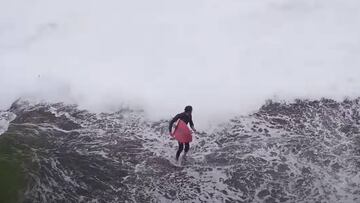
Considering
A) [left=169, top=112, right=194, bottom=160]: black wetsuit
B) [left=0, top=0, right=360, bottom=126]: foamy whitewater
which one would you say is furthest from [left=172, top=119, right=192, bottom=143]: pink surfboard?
[left=0, top=0, right=360, bottom=126]: foamy whitewater

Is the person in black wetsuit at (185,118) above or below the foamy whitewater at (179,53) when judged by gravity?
below

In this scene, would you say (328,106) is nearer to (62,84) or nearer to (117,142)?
(117,142)

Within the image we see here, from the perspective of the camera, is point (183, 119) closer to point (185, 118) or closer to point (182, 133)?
point (185, 118)

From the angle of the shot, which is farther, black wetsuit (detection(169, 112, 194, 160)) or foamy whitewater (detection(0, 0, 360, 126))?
foamy whitewater (detection(0, 0, 360, 126))

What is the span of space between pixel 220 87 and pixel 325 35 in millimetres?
4400

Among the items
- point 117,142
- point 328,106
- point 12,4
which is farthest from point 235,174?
point 12,4

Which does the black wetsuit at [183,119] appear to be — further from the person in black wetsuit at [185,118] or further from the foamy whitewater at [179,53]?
the foamy whitewater at [179,53]

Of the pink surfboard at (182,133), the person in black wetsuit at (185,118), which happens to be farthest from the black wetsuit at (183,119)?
the pink surfboard at (182,133)

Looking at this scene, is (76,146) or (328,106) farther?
(328,106)

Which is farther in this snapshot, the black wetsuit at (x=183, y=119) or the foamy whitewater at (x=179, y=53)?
the foamy whitewater at (x=179, y=53)

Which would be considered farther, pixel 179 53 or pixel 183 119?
pixel 179 53

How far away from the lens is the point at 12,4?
52.1 feet

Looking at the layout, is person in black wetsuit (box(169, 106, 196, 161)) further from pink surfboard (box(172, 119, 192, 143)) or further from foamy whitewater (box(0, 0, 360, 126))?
foamy whitewater (box(0, 0, 360, 126))

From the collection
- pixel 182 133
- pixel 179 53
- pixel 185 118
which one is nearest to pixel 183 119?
pixel 185 118
